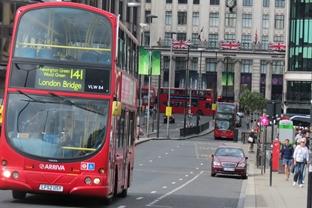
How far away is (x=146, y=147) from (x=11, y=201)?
4260 centimetres

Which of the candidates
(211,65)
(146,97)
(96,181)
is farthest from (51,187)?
(211,65)

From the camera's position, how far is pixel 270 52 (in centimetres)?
13450

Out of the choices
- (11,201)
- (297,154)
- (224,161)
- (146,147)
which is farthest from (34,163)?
(146,147)

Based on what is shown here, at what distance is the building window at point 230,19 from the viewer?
140m

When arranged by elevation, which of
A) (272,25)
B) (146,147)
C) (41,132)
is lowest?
(146,147)

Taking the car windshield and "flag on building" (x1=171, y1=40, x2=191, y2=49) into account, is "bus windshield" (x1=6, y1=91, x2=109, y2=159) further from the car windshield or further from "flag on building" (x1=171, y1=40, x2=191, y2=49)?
"flag on building" (x1=171, y1=40, x2=191, y2=49)

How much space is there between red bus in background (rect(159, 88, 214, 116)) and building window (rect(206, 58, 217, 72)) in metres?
20.4

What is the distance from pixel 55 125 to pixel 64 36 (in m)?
2.01

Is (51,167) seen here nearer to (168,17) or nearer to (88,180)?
(88,180)

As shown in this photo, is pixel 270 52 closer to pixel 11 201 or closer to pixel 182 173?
pixel 182 173

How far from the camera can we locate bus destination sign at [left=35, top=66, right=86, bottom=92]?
1620cm

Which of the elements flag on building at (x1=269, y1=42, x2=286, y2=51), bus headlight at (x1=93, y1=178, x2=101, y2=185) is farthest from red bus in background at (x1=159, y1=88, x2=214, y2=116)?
bus headlight at (x1=93, y1=178, x2=101, y2=185)

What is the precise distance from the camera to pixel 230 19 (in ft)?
462

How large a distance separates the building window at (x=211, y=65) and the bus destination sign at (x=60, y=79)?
401 feet
